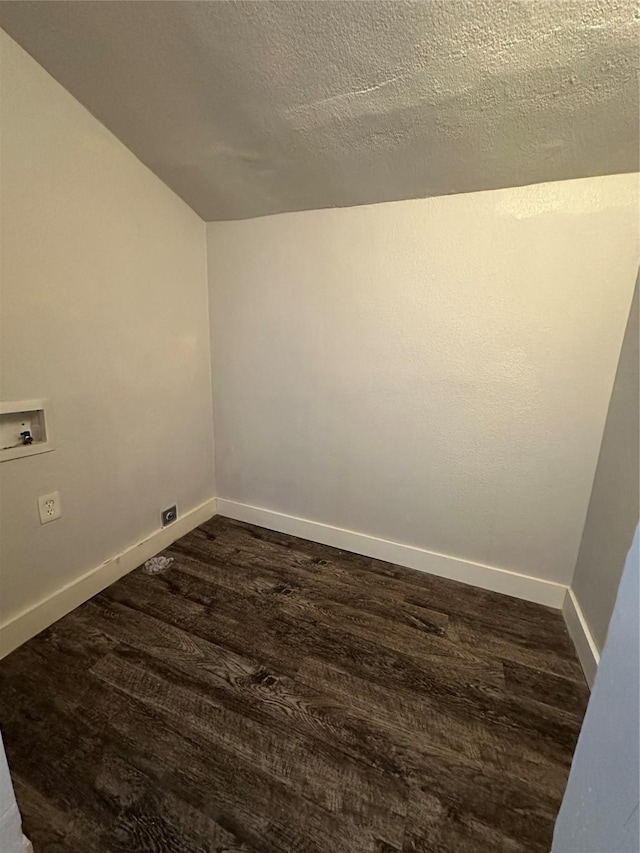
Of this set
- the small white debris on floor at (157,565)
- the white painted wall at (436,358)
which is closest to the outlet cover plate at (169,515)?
the small white debris on floor at (157,565)

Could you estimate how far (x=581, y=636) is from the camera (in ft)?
4.72

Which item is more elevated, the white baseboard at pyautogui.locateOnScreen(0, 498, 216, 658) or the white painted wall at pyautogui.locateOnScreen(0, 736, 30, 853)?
the white painted wall at pyautogui.locateOnScreen(0, 736, 30, 853)

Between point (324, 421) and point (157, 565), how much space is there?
1.16 metres

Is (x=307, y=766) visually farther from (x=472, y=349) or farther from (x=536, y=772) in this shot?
(x=472, y=349)

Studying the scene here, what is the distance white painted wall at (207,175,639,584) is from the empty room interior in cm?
1

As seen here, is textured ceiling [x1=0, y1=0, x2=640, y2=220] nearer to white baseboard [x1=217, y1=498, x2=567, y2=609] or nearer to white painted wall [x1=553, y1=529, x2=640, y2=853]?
white painted wall [x1=553, y1=529, x2=640, y2=853]

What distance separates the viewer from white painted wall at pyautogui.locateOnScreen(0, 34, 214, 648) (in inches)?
52.1

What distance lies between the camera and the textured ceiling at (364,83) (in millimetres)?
965

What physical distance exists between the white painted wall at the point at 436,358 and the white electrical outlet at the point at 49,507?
1.01 m

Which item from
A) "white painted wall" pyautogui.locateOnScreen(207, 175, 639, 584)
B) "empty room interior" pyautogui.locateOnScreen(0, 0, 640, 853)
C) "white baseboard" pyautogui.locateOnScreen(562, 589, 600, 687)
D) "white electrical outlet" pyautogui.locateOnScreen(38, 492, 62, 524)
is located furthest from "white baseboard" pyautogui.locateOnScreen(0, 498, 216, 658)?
"white baseboard" pyautogui.locateOnScreen(562, 589, 600, 687)

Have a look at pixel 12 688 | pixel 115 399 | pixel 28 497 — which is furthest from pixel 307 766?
pixel 115 399

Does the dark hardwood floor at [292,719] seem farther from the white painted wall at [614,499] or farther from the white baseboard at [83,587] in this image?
the white painted wall at [614,499]

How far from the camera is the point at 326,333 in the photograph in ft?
6.33

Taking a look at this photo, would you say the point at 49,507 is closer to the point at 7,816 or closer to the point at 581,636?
the point at 7,816
